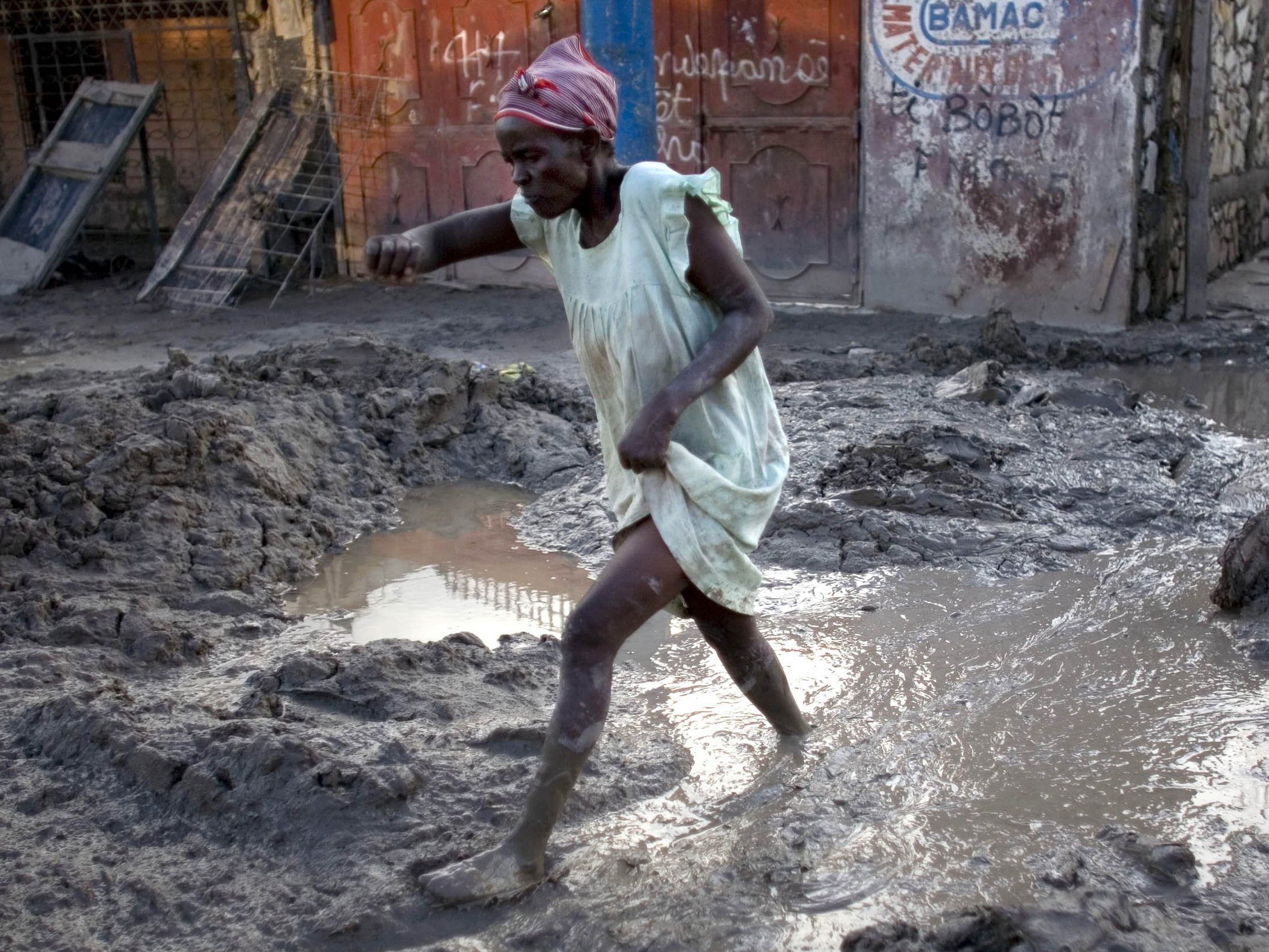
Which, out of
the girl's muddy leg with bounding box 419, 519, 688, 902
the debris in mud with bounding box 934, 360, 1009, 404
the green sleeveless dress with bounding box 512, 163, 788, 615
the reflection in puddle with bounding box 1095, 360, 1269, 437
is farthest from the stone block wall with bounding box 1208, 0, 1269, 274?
the girl's muddy leg with bounding box 419, 519, 688, 902

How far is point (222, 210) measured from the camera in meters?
10.0

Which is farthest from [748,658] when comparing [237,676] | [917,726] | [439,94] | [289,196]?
[289,196]

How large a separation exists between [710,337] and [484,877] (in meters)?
1.10

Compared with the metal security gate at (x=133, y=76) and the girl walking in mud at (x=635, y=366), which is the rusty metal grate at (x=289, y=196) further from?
the girl walking in mud at (x=635, y=366)

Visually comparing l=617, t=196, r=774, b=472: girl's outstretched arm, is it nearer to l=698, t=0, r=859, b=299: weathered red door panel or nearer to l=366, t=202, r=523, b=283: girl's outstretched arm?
l=366, t=202, r=523, b=283: girl's outstretched arm

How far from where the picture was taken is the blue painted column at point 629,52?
22.3ft

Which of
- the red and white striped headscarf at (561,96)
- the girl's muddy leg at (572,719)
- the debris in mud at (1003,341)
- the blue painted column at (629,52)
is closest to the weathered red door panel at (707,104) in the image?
the blue painted column at (629,52)

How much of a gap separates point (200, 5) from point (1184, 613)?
978 centimetres

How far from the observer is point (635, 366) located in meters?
2.58

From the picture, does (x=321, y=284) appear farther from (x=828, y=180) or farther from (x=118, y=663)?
(x=118, y=663)

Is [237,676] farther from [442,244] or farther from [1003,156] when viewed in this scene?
[1003,156]

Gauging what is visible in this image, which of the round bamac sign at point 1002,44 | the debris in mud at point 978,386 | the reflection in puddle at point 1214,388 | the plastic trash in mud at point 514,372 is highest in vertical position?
the round bamac sign at point 1002,44

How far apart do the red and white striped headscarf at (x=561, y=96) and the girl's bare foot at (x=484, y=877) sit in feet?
4.51

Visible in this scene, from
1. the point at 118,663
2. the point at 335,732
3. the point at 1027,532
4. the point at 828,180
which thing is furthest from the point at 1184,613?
the point at 828,180
